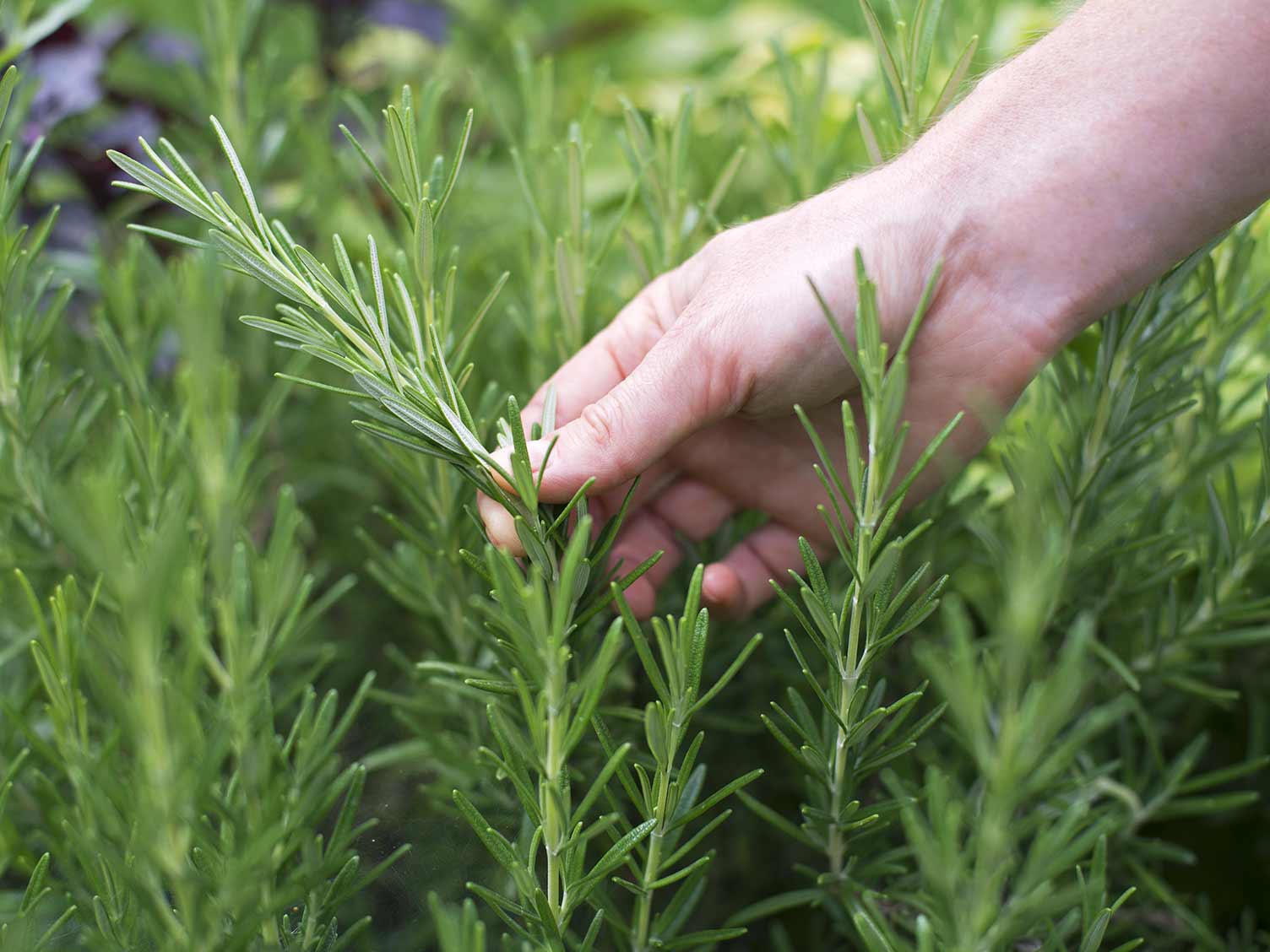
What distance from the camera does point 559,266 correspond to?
2.66ft

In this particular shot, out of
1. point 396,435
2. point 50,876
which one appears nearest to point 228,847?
point 396,435

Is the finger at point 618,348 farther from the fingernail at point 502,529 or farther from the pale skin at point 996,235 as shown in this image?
the fingernail at point 502,529

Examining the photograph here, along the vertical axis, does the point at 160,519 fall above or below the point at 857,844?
above

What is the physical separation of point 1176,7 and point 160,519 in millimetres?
786

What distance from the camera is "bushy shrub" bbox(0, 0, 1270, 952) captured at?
503 mm

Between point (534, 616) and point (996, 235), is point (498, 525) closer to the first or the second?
point (534, 616)

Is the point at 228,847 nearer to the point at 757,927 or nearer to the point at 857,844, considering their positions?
the point at 857,844

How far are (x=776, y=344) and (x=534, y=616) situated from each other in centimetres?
32

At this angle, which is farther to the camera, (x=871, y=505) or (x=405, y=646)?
(x=405, y=646)

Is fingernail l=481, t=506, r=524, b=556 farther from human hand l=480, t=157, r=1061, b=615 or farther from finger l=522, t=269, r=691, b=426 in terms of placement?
finger l=522, t=269, r=691, b=426

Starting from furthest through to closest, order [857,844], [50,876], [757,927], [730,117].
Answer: [730,117], [757,927], [50,876], [857,844]

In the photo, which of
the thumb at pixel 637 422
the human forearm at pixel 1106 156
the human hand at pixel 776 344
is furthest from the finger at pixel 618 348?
the human forearm at pixel 1106 156

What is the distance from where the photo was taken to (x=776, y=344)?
73cm

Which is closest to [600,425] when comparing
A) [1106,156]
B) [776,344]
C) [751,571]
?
[776,344]
